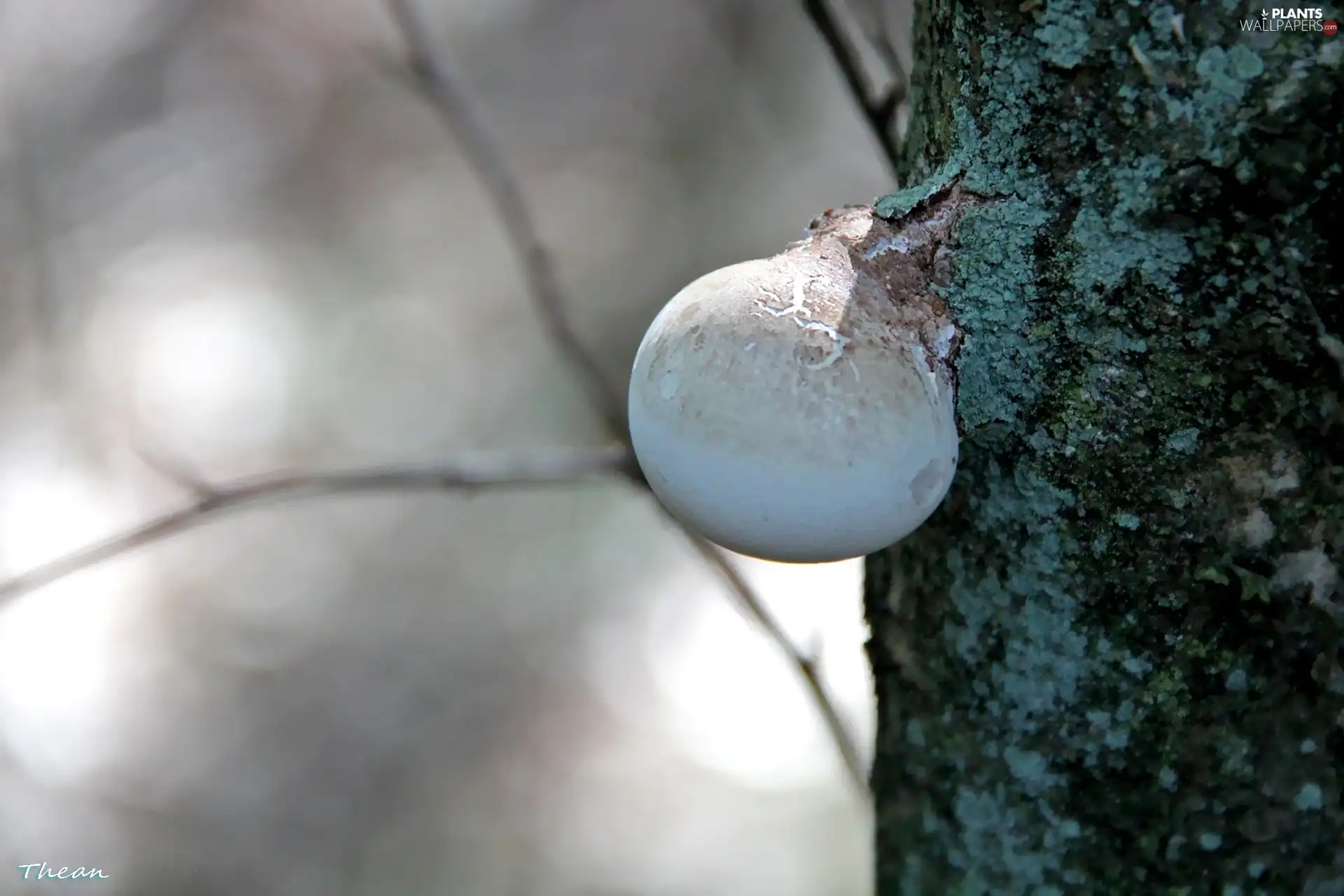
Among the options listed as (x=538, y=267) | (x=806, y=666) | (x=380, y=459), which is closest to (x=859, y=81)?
(x=538, y=267)

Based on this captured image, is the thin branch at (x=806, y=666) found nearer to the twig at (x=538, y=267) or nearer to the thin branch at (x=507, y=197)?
the twig at (x=538, y=267)

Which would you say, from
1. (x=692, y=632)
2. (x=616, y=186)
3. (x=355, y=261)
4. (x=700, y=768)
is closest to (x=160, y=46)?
(x=355, y=261)

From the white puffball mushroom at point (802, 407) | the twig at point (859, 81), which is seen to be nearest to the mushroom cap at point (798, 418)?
the white puffball mushroom at point (802, 407)

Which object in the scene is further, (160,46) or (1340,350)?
(160,46)

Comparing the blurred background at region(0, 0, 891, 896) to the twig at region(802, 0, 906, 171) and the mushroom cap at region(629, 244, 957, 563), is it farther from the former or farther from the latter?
the mushroom cap at region(629, 244, 957, 563)

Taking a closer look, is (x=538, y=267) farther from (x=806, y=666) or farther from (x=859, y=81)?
(x=806, y=666)

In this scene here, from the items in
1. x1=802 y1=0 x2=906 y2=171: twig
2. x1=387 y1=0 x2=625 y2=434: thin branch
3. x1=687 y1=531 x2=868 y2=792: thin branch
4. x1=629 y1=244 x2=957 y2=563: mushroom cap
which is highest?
x1=387 y1=0 x2=625 y2=434: thin branch

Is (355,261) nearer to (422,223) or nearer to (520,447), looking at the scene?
(422,223)

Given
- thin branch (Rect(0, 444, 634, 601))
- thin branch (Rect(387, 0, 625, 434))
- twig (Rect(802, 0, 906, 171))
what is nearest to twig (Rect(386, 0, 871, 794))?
thin branch (Rect(387, 0, 625, 434))
